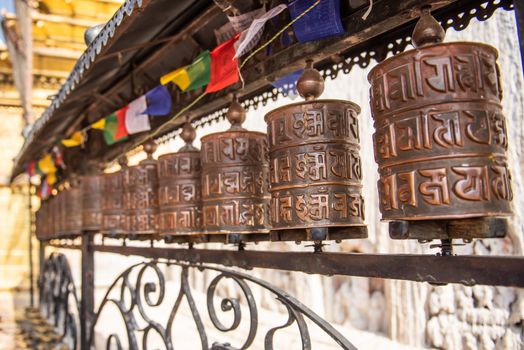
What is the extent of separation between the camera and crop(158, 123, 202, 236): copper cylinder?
192 centimetres

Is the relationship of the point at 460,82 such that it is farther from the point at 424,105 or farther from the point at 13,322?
the point at 13,322

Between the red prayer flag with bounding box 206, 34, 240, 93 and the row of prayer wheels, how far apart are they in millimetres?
156

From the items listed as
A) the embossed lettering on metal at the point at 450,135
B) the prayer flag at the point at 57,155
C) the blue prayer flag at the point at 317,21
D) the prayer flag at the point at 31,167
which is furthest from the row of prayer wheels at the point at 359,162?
the prayer flag at the point at 31,167

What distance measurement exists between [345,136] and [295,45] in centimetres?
47

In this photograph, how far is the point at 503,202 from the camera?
3.03ft

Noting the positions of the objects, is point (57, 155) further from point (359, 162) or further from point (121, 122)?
point (359, 162)

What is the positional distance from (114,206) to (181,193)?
3.28ft

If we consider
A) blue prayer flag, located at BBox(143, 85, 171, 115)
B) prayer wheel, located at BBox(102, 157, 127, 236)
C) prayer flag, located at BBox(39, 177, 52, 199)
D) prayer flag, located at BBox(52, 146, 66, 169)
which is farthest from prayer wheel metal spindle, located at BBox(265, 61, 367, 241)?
prayer flag, located at BBox(39, 177, 52, 199)

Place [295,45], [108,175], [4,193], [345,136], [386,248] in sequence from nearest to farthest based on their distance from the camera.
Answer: [345,136] < [295,45] < [108,175] < [386,248] < [4,193]

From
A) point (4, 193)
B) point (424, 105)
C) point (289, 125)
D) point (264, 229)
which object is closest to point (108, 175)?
point (264, 229)

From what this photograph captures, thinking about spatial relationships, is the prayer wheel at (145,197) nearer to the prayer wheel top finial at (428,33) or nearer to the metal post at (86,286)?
the metal post at (86,286)

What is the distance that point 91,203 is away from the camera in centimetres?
328

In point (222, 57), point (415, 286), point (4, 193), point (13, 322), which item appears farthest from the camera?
point (4, 193)

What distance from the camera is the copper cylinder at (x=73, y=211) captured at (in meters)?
3.62
